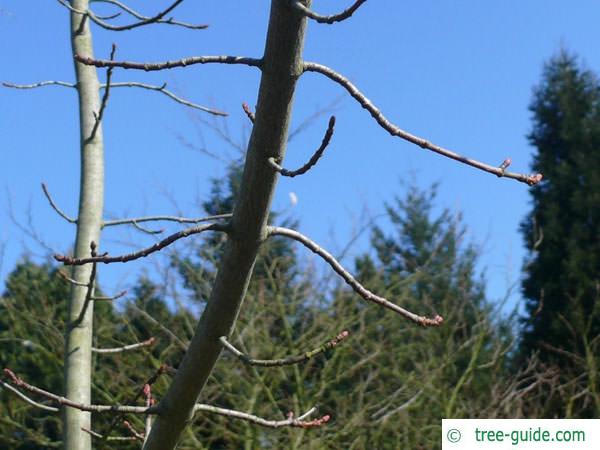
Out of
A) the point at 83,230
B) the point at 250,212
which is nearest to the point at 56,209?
the point at 83,230

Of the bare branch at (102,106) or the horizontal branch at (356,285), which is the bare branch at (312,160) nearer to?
the horizontal branch at (356,285)

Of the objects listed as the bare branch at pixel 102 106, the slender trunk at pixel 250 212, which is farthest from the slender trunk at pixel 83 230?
the slender trunk at pixel 250 212

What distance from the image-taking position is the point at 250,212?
150 cm

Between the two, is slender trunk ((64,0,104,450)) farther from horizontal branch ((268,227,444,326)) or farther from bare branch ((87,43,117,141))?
horizontal branch ((268,227,444,326))

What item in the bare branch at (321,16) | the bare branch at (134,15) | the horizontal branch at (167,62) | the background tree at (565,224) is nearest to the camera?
the bare branch at (321,16)

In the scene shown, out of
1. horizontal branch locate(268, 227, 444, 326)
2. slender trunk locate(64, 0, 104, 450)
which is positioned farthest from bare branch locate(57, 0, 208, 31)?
horizontal branch locate(268, 227, 444, 326)

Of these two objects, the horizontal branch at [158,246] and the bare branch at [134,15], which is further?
the bare branch at [134,15]

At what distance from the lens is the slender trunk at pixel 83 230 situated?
2.89 m

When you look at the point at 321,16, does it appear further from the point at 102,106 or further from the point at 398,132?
the point at 102,106

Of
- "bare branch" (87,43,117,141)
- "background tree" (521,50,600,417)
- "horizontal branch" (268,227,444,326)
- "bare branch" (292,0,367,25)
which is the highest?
"background tree" (521,50,600,417)

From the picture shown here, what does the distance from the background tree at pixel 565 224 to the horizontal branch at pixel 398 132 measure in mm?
8771

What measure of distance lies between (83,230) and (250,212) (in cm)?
172

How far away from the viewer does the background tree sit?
1129 cm

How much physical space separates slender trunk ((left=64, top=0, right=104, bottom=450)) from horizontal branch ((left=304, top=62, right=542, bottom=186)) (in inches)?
67.1
